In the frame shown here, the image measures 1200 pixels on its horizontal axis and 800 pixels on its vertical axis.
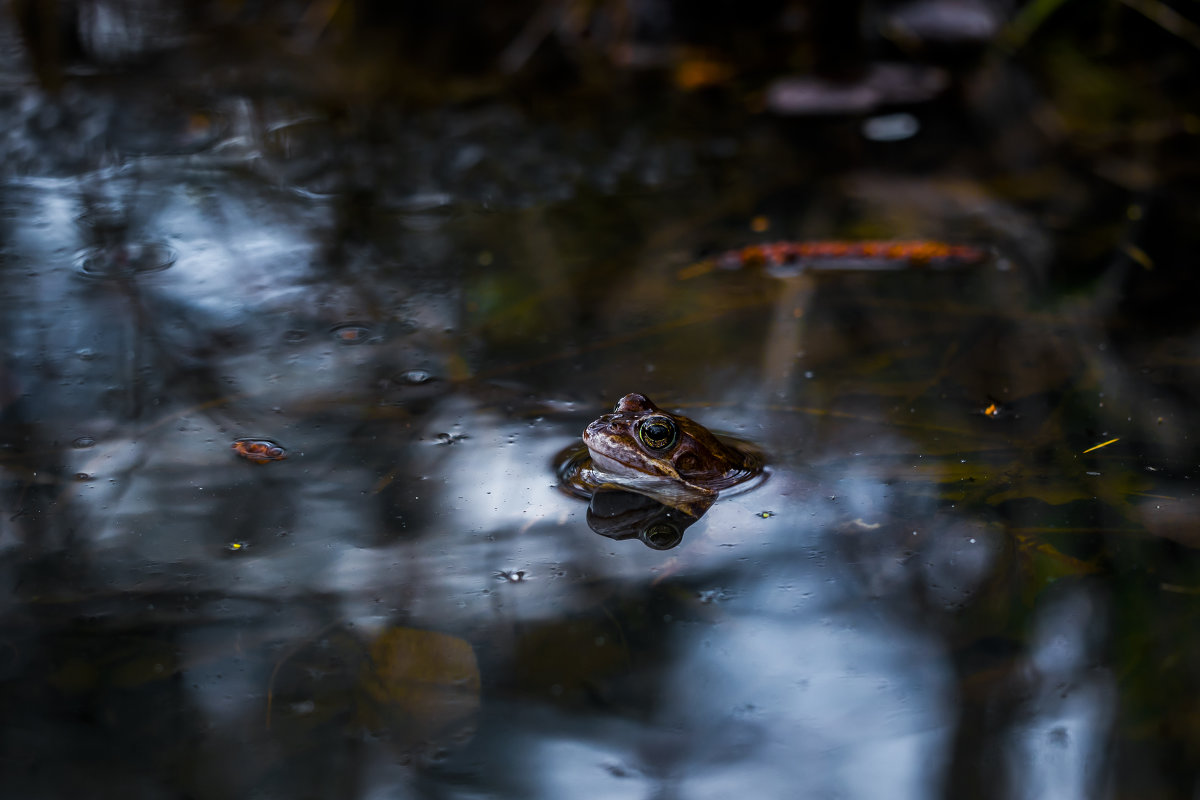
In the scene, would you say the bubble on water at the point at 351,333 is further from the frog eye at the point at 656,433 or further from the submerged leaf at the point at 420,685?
the submerged leaf at the point at 420,685

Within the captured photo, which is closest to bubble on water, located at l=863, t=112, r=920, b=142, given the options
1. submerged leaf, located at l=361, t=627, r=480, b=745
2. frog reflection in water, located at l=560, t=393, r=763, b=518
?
frog reflection in water, located at l=560, t=393, r=763, b=518

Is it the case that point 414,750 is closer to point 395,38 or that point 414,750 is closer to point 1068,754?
point 1068,754

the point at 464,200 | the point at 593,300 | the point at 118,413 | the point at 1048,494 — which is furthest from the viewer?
the point at 464,200

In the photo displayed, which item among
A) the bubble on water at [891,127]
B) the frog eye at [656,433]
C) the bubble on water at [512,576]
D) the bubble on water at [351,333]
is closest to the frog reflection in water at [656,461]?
the frog eye at [656,433]

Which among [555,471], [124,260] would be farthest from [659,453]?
[124,260]

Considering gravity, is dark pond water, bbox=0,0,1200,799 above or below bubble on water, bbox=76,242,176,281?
below

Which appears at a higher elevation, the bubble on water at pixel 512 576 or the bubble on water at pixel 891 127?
the bubble on water at pixel 512 576

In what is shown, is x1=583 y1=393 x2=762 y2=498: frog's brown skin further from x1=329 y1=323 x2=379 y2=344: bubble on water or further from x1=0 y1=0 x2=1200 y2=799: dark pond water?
x1=329 y1=323 x2=379 y2=344: bubble on water

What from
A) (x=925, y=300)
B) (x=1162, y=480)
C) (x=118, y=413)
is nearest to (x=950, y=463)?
(x=1162, y=480)
